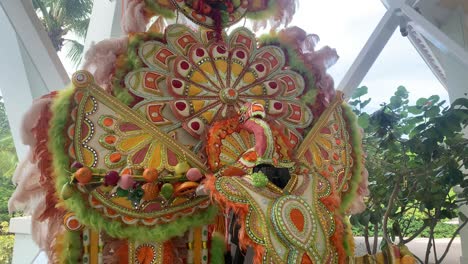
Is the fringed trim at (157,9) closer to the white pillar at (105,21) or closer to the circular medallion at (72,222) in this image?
the circular medallion at (72,222)

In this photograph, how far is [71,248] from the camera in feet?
4.37

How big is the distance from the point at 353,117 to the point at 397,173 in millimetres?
937

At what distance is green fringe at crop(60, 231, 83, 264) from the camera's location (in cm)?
132

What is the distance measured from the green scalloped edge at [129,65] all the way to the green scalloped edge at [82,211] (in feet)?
0.56

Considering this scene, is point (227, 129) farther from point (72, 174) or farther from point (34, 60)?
point (34, 60)

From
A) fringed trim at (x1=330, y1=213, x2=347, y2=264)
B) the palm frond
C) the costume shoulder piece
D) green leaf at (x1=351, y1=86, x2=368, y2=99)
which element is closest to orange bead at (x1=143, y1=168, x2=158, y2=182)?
the costume shoulder piece

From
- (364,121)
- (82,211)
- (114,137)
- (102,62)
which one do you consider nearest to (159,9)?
(102,62)

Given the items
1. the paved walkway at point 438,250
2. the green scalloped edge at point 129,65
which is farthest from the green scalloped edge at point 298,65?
the paved walkway at point 438,250

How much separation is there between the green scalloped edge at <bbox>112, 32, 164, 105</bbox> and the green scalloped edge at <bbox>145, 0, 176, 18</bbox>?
0.39ft

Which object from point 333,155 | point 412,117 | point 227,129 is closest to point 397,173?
point 412,117

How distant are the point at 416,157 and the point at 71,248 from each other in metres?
2.33

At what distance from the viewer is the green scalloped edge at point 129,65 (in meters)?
1.50

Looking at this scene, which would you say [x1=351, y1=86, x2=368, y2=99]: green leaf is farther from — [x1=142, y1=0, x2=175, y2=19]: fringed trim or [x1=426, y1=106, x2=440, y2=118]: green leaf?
[x1=142, y1=0, x2=175, y2=19]: fringed trim

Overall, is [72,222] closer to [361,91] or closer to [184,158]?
[184,158]
